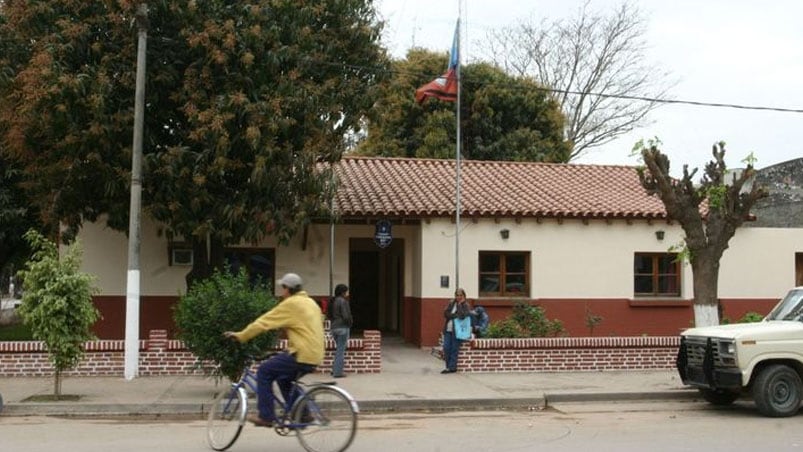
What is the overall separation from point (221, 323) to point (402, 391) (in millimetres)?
3159

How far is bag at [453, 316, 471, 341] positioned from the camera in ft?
50.9

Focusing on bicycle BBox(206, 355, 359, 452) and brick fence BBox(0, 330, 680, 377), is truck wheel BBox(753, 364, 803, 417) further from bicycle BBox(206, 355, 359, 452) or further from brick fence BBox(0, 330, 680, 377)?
bicycle BBox(206, 355, 359, 452)

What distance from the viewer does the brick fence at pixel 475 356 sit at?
47.9ft

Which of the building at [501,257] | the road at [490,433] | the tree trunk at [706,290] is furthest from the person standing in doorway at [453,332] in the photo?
the tree trunk at [706,290]

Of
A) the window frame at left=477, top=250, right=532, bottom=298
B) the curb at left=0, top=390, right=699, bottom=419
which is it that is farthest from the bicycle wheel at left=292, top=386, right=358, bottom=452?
the window frame at left=477, top=250, right=532, bottom=298

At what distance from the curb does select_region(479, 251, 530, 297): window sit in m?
7.23

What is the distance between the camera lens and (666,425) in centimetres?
1098

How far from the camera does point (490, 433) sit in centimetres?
1035

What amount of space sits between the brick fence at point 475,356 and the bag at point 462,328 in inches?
8.6

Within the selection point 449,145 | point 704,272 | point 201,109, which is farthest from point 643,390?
point 449,145

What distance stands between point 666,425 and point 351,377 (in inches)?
228

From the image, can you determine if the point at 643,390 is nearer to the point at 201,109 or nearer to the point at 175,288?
the point at 201,109

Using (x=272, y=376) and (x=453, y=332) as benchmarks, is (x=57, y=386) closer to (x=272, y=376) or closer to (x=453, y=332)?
(x=272, y=376)

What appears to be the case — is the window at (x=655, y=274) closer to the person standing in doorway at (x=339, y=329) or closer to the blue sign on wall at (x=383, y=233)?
the blue sign on wall at (x=383, y=233)
